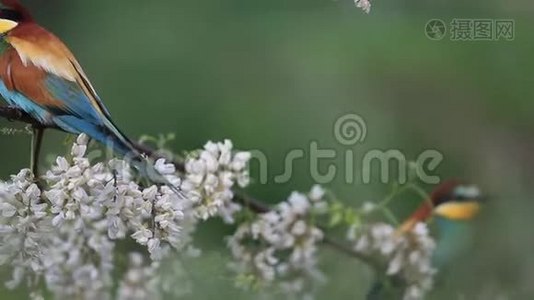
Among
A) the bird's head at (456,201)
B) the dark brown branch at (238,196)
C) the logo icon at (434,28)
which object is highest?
the logo icon at (434,28)

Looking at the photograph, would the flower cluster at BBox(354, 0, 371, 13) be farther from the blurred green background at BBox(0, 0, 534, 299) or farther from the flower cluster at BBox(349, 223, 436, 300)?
the flower cluster at BBox(349, 223, 436, 300)

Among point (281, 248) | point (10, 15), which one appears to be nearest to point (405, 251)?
point (281, 248)

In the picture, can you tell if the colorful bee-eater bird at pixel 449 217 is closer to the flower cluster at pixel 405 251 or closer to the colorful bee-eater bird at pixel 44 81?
the flower cluster at pixel 405 251

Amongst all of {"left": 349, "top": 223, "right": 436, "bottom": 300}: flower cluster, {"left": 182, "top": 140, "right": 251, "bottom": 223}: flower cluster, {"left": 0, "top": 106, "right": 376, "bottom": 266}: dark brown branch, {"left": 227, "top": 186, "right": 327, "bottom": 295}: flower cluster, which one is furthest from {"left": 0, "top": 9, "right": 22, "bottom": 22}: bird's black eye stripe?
{"left": 349, "top": 223, "right": 436, "bottom": 300}: flower cluster

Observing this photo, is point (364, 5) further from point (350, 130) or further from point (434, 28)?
point (350, 130)

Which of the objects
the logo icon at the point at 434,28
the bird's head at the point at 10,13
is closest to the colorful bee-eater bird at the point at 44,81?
the bird's head at the point at 10,13

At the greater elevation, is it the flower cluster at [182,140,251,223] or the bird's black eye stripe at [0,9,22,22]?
the bird's black eye stripe at [0,9,22,22]

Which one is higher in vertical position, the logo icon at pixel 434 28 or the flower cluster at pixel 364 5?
the logo icon at pixel 434 28
